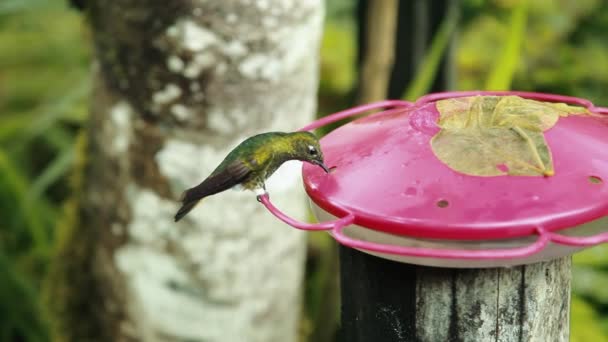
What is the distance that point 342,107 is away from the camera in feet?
12.8

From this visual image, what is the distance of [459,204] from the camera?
0.91m

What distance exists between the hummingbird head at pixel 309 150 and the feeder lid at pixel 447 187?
0.08 ft

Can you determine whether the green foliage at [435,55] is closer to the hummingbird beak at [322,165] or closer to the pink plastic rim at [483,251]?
the hummingbird beak at [322,165]

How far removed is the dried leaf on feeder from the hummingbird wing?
30cm

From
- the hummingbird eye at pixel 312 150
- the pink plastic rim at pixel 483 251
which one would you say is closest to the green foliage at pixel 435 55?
the hummingbird eye at pixel 312 150

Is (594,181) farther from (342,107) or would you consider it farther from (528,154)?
(342,107)

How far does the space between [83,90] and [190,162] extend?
142cm

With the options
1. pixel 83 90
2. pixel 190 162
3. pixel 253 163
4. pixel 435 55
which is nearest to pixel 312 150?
pixel 253 163

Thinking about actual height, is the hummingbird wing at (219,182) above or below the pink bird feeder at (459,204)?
below

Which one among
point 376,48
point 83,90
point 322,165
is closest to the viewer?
point 322,165

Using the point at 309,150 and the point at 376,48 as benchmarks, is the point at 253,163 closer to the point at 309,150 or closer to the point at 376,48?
the point at 309,150

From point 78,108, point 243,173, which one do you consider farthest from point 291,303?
point 78,108

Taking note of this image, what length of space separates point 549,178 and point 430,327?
0.75ft

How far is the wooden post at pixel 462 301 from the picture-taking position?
96cm
